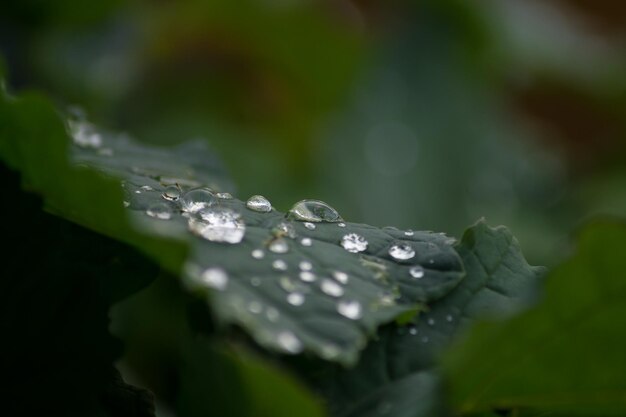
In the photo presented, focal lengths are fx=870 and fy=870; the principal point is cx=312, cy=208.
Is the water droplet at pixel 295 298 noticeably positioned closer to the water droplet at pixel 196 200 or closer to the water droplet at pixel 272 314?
the water droplet at pixel 272 314

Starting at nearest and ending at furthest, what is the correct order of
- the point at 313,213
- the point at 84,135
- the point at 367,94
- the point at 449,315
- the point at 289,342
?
the point at 289,342, the point at 449,315, the point at 313,213, the point at 84,135, the point at 367,94

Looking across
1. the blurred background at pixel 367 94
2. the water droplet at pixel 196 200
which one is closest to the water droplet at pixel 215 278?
the water droplet at pixel 196 200

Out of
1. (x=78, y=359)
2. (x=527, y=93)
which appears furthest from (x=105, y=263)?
(x=527, y=93)

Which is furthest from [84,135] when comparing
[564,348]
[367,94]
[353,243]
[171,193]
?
[367,94]

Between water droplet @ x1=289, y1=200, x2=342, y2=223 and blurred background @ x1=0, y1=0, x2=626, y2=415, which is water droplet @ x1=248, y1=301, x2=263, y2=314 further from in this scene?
blurred background @ x1=0, y1=0, x2=626, y2=415

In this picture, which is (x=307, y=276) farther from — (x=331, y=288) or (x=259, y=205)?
(x=259, y=205)

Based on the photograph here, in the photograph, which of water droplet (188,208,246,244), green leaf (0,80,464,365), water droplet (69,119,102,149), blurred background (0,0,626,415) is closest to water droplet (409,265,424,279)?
green leaf (0,80,464,365)
